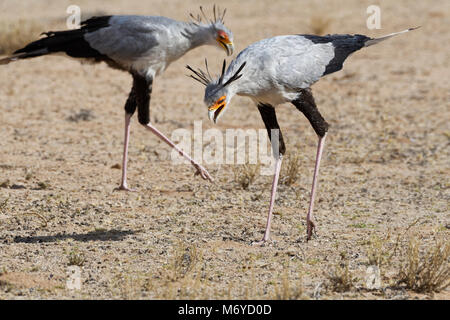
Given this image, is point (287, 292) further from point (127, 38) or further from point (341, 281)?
point (127, 38)

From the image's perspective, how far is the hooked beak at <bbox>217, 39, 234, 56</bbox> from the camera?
6.39 metres

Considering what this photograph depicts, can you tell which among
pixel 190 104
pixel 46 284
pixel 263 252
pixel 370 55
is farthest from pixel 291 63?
pixel 370 55

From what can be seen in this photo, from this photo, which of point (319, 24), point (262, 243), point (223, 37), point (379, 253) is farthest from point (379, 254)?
point (319, 24)

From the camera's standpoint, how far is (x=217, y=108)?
477cm

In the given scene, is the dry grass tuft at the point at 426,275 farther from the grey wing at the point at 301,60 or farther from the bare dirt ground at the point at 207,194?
the grey wing at the point at 301,60

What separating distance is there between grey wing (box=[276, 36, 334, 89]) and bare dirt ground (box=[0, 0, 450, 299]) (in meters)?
1.22

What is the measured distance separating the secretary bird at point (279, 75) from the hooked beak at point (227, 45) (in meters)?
0.97

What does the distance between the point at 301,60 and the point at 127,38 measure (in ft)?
6.35

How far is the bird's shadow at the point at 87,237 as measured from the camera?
5442 mm

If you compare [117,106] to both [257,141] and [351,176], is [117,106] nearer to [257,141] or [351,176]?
[257,141]

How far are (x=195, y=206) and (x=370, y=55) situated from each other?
304 inches

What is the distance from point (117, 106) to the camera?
32.6 ft

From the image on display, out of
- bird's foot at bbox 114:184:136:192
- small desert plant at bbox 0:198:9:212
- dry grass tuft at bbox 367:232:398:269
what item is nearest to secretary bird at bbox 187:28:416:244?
dry grass tuft at bbox 367:232:398:269

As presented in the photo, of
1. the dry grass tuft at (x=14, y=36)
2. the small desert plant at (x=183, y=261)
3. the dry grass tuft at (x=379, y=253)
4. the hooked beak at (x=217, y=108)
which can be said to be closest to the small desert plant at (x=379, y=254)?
the dry grass tuft at (x=379, y=253)
